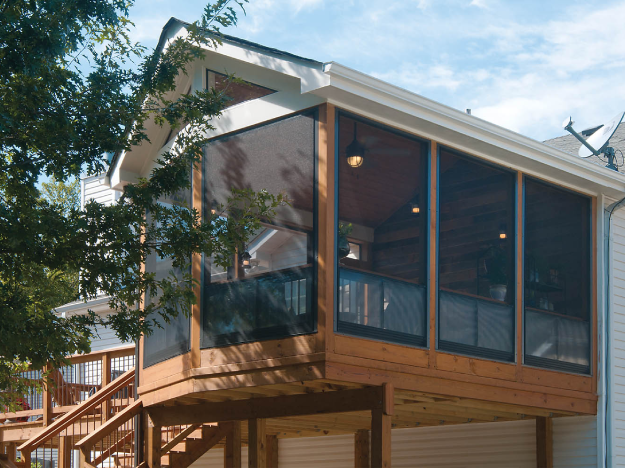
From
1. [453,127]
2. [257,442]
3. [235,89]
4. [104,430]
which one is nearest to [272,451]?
[257,442]

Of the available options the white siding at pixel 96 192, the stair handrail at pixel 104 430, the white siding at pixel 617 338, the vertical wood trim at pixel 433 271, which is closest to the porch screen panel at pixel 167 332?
the stair handrail at pixel 104 430

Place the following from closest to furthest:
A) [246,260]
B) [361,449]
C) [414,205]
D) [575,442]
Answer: [246,260] < [575,442] < [414,205] < [361,449]

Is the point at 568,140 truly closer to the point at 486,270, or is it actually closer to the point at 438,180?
the point at 486,270

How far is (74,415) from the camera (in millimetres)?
10578

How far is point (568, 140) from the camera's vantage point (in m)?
15.9

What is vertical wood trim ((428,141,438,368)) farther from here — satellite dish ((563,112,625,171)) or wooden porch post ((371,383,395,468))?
satellite dish ((563,112,625,171))

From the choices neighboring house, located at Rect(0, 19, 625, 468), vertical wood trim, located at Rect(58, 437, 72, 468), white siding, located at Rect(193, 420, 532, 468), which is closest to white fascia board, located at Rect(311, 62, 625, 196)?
neighboring house, located at Rect(0, 19, 625, 468)

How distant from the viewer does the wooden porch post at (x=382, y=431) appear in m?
8.04

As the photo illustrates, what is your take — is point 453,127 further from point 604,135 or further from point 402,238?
point 402,238

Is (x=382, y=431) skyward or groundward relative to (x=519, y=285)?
groundward

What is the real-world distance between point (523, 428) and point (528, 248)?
2.96m

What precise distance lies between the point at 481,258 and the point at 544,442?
8.83 feet

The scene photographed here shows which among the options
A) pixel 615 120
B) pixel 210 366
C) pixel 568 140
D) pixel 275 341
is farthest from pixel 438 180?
pixel 568 140

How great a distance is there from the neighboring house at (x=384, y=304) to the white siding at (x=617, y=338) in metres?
0.04
